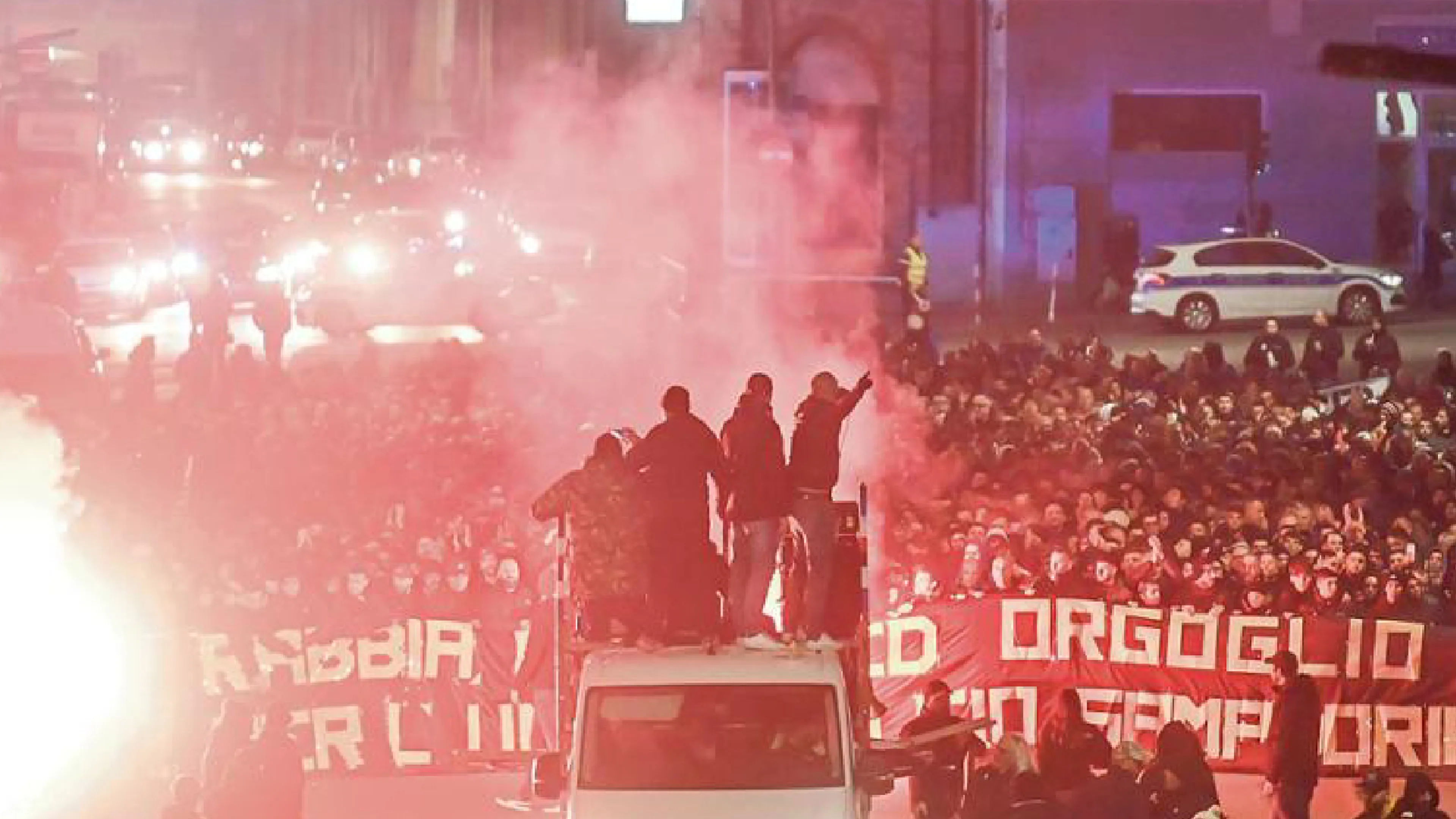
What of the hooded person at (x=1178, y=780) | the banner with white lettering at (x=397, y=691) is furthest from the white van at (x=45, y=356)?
the hooded person at (x=1178, y=780)

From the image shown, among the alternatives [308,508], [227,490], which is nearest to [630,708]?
[308,508]

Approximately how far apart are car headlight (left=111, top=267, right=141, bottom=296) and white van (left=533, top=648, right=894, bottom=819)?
3197 centimetres

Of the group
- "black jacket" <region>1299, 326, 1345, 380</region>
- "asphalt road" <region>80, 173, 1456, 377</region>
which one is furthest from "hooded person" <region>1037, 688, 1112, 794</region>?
"asphalt road" <region>80, 173, 1456, 377</region>

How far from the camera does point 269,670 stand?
16094 mm

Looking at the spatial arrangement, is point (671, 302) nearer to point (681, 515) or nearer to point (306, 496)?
point (306, 496)

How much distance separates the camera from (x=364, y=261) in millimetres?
38750

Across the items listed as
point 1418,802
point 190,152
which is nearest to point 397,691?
point 1418,802

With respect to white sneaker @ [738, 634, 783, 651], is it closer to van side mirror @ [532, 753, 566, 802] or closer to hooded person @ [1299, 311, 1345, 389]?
van side mirror @ [532, 753, 566, 802]

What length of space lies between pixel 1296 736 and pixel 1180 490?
4.38m

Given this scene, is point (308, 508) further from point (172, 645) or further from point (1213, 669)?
point (1213, 669)

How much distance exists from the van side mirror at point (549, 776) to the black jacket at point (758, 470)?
208 centimetres

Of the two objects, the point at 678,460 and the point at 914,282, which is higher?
the point at 678,460

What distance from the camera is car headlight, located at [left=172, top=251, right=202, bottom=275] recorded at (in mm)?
45156

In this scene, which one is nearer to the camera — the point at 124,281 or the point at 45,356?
the point at 45,356
